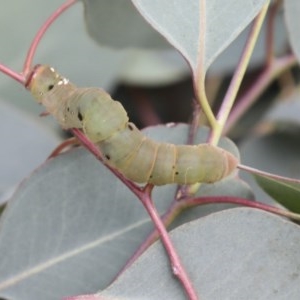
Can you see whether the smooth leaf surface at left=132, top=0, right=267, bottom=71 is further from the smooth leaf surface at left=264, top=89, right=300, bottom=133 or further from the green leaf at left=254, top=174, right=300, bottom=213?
the smooth leaf surface at left=264, top=89, right=300, bottom=133

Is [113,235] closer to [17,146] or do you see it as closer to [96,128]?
[96,128]

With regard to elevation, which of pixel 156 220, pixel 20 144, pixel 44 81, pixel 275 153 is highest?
pixel 44 81

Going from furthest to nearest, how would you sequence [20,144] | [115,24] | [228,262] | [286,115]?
1. [286,115]
2. [20,144]
3. [115,24]
4. [228,262]

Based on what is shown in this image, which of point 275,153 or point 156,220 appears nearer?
point 156,220

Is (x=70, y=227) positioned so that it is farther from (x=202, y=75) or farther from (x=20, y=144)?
(x=20, y=144)

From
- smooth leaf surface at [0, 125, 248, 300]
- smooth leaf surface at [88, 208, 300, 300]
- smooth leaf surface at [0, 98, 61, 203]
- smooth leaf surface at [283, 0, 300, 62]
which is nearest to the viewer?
smooth leaf surface at [88, 208, 300, 300]

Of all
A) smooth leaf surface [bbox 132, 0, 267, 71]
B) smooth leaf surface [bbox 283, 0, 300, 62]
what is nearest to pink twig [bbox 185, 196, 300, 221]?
smooth leaf surface [bbox 132, 0, 267, 71]

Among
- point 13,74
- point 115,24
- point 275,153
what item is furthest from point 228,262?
point 275,153
